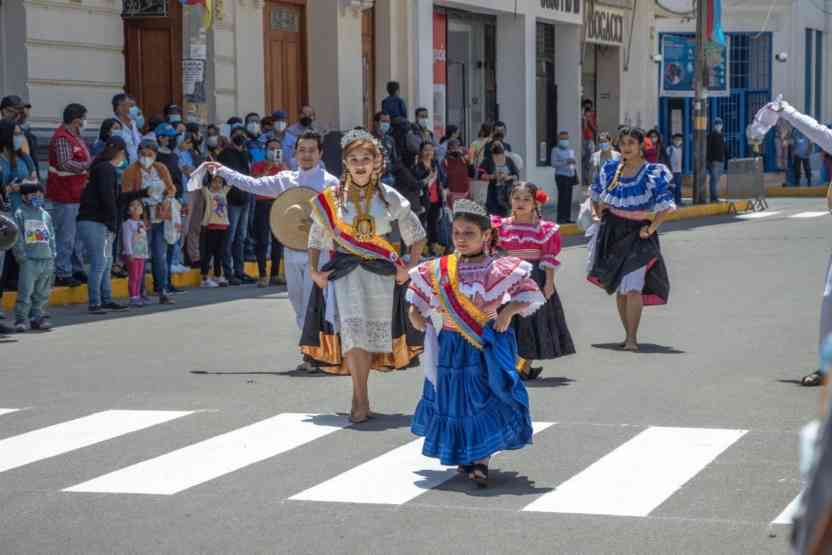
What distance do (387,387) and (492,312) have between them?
342cm

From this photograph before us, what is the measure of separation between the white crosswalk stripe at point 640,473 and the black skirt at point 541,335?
2.29 meters

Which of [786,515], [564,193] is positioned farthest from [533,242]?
[564,193]

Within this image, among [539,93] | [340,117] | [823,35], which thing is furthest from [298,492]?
[823,35]

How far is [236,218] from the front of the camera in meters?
20.3

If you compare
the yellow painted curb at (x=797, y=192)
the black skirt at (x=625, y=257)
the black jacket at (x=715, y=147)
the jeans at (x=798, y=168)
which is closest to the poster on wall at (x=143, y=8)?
the black skirt at (x=625, y=257)

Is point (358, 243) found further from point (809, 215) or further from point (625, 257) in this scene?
point (809, 215)

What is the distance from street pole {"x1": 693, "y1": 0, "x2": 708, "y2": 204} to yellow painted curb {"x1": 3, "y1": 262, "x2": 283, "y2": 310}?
17469 mm

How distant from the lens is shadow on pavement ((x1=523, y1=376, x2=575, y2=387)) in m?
12.0

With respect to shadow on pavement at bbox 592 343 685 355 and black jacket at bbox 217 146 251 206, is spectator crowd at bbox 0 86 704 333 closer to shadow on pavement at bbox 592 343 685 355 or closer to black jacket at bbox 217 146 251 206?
black jacket at bbox 217 146 251 206

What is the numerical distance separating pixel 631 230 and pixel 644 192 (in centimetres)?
36

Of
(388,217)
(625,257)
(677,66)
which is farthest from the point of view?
(677,66)

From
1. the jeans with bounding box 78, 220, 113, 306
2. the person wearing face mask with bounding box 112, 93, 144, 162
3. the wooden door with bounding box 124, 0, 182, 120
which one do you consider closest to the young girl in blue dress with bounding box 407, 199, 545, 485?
the jeans with bounding box 78, 220, 113, 306

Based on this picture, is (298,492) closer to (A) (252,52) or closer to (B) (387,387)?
(B) (387,387)

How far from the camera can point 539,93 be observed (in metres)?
38.3
